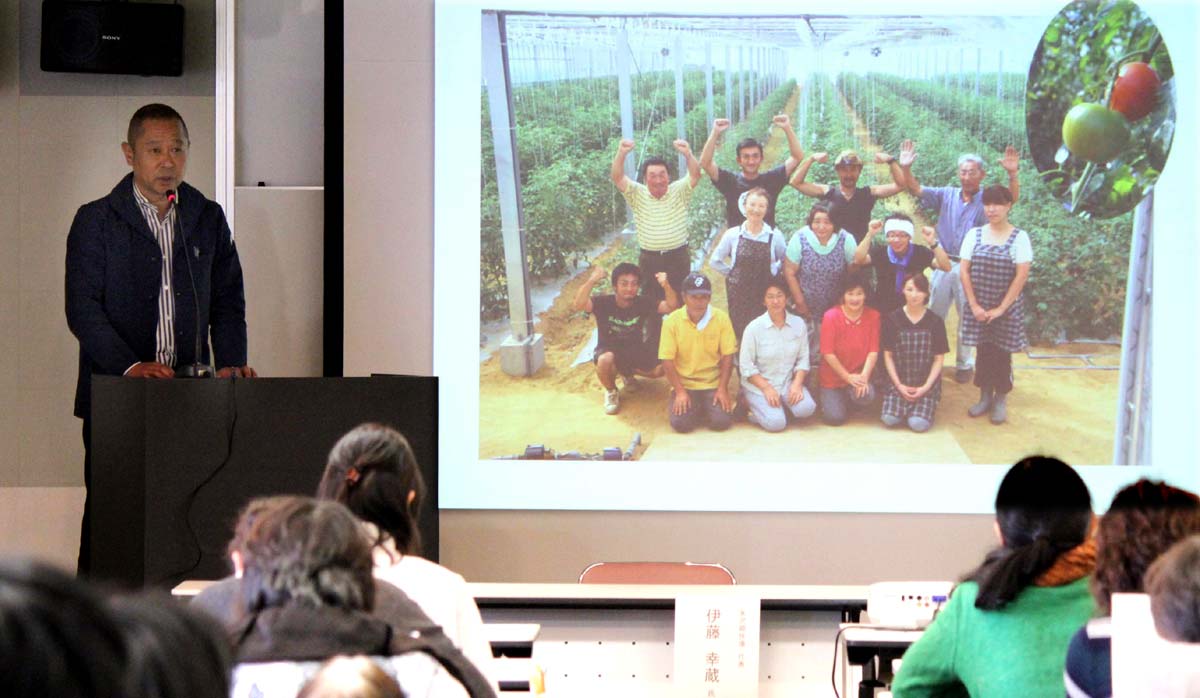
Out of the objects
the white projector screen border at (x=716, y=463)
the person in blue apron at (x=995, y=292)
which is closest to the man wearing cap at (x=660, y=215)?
the white projector screen border at (x=716, y=463)

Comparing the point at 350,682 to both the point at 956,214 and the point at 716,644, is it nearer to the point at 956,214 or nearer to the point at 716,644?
the point at 716,644

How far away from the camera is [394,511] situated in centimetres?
258

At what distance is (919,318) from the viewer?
492 cm

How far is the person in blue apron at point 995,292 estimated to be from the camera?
4.91 metres

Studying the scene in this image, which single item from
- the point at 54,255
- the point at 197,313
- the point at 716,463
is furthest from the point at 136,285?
the point at 716,463

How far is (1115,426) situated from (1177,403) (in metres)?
0.24

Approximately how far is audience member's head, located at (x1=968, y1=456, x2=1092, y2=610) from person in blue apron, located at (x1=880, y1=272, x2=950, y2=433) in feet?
8.10

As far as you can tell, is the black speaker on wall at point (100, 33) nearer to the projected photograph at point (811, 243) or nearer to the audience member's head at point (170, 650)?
the projected photograph at point (811, 243)

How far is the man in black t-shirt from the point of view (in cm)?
493

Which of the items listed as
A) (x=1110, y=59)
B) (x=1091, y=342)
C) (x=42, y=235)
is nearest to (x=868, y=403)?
(x=1091, y=342)

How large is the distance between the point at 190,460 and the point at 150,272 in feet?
2.87

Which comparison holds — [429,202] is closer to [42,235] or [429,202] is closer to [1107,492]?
[42,235]

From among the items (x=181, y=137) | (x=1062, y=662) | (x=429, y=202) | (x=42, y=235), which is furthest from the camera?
(x=42, y=235)

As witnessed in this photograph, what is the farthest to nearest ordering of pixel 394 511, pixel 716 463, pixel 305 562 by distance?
pixel 716 463
pixel 394 511
pixel 305 562
